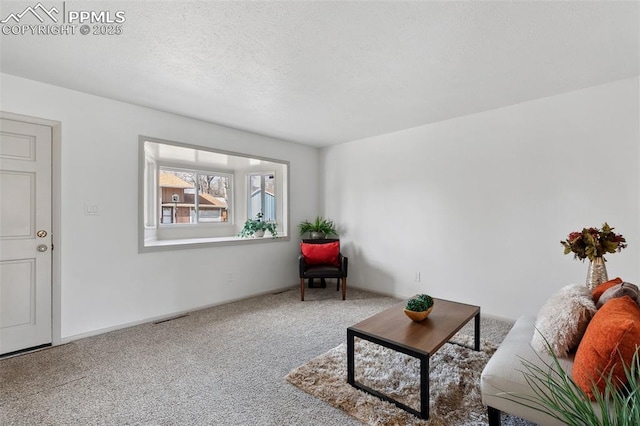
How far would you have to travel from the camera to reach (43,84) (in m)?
2.64

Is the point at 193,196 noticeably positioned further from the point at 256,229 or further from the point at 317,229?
the point at 317,229

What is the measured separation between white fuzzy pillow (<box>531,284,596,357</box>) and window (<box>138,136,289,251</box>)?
3.46 m

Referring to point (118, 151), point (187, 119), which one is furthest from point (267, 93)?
point (118, 151)

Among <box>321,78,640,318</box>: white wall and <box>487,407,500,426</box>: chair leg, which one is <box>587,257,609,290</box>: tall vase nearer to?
<box>321,78,640,318</box>: white wall

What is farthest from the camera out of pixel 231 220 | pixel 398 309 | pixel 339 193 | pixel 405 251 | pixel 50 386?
pixel 231 220

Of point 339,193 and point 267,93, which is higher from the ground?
point 267,93

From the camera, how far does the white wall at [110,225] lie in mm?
2736

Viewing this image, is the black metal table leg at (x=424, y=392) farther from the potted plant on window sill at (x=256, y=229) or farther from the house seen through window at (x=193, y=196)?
the house seen through window at (x=193, y=196)

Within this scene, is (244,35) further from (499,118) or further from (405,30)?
(499,118)

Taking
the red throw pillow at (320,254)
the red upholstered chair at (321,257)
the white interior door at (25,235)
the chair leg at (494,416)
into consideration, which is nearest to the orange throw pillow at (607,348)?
the chair leg at (494,416)

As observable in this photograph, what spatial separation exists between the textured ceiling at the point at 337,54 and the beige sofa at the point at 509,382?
6.54 ft

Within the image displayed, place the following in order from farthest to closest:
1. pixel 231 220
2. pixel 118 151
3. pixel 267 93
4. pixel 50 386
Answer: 1. pixel 231 220
2. pixel 118 151
3. pixel 267 93
4. pixel 50 386

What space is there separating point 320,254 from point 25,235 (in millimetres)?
3185

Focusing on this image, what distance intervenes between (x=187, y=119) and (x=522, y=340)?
12.9ft
